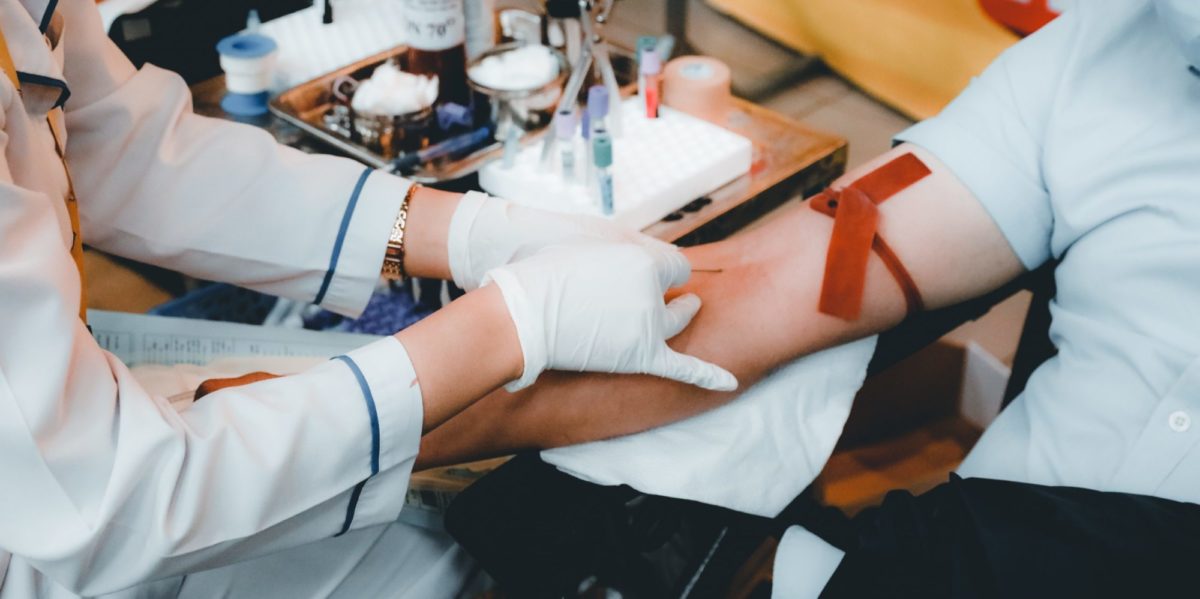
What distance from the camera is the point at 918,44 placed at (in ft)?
8.39

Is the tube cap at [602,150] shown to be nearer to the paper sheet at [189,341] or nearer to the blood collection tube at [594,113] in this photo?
the blood collection tube at [594,113]

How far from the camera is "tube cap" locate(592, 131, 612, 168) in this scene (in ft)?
4.16

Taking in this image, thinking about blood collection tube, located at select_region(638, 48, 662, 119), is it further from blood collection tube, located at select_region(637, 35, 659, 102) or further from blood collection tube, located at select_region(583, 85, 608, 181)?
blood collection tube, located at select_region(583, 85, 608, 181)

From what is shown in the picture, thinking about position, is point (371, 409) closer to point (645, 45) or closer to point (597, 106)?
point (597, 106)

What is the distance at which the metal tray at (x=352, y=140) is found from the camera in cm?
137

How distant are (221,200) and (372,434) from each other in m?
0.47

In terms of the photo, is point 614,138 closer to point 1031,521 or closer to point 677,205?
point 677,205

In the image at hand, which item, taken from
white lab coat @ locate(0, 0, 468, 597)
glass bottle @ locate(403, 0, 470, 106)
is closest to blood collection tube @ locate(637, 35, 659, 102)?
glass bottle @ locate(403, 0, 470, 106)

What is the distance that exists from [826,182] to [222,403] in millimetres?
946

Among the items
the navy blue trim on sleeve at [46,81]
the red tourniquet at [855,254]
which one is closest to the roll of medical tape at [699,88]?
the red tourniquet at [855,254]

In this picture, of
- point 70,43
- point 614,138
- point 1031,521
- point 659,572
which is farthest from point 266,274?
point 1031,521

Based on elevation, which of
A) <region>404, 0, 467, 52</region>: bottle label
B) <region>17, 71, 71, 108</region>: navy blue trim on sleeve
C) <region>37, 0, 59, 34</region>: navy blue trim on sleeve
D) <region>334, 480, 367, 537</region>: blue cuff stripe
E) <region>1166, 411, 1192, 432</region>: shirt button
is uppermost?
<region>37, 0, 59, 34</region>: navy blue trim on sleeve

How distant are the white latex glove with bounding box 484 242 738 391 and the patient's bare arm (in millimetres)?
44

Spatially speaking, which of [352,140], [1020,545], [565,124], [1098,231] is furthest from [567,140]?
[1020,545]
